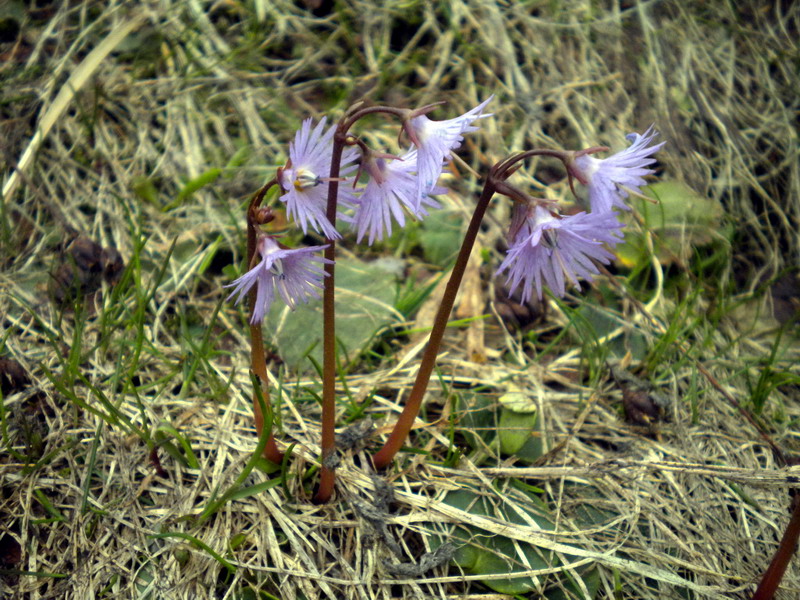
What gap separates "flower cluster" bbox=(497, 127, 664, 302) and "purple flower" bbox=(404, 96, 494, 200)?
0.21 metres

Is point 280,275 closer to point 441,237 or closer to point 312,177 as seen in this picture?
point 312,177

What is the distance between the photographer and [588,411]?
215 centimetres

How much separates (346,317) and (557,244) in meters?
1.12

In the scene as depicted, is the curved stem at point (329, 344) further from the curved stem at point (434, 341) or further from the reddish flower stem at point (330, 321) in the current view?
the curved stem at point (434, 341)

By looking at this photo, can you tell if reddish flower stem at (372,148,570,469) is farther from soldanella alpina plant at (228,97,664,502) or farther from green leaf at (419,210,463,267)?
green leaf at (419,210,463,267)

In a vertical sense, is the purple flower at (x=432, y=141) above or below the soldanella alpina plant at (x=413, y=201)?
above

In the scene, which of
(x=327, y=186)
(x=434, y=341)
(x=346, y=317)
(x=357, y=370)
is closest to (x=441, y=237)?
(x=346, y=317)

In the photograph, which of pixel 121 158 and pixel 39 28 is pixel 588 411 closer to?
pixel 121 158

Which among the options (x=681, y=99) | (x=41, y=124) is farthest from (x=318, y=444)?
(x=681, y=99)

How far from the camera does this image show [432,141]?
1.36 meters

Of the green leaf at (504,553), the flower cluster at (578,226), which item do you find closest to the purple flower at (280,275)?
the flower cluster at (578,226)

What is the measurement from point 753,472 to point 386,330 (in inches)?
48.1

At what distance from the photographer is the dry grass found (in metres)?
1.79

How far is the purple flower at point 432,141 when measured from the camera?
135cm
